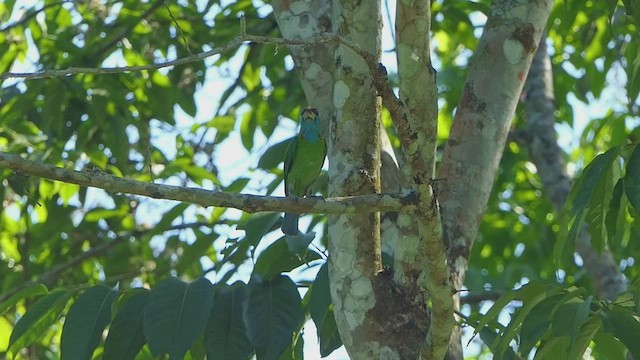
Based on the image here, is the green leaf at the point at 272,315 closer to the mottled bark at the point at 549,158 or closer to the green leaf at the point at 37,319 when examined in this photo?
the green leaf at the point at 37,319

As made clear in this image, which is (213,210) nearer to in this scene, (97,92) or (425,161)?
(97,92)

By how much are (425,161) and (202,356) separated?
1208 millimetres

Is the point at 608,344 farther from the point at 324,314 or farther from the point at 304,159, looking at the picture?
the point at 304,159

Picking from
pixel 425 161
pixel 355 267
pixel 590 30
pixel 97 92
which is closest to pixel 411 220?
pixel 355 267

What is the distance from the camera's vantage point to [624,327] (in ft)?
8.48

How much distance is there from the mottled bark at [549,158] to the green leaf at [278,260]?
1.82 m

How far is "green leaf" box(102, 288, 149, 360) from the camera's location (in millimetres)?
3086

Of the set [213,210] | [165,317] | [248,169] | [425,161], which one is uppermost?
[248,169]

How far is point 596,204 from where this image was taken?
2961 millimetres

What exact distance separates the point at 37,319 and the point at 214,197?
1.19m

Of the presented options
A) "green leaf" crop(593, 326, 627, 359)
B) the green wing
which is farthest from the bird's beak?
"green leaf" crop(593, 326, 627, 359)

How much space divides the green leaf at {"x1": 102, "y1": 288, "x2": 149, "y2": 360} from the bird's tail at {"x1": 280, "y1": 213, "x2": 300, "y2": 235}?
548 millimetres

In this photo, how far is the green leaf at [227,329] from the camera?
3057mm

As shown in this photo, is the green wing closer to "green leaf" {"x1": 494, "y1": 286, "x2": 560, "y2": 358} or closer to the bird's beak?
the bird's beak
